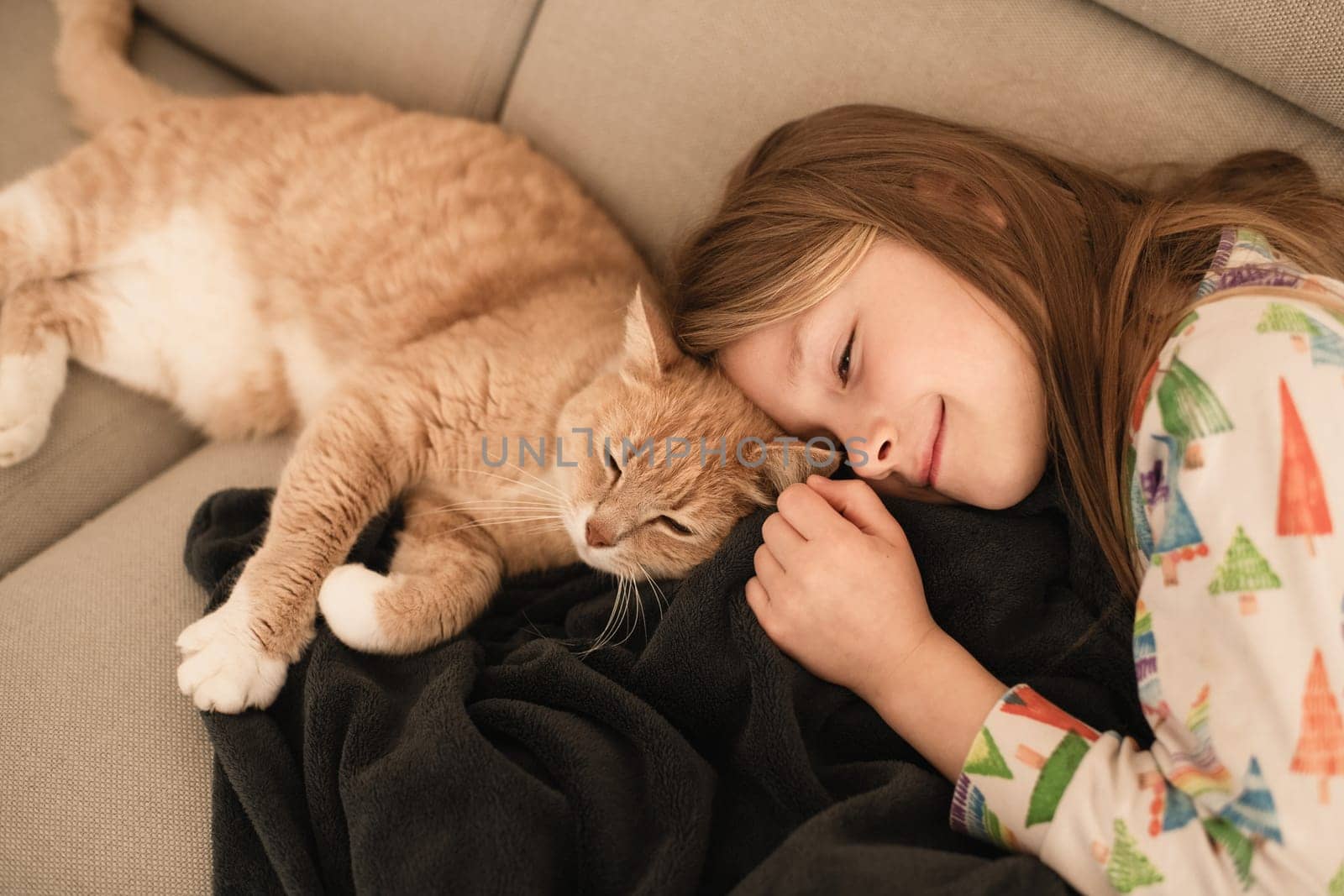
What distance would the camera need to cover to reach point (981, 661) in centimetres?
121

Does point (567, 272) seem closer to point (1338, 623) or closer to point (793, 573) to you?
point (793, 573)

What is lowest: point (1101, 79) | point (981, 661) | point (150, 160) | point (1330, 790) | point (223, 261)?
point (223, 261)

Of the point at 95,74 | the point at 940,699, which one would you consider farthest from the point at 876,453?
the point at 95,74

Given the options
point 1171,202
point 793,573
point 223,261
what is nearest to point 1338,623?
point 793,573

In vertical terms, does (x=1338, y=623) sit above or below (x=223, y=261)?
above

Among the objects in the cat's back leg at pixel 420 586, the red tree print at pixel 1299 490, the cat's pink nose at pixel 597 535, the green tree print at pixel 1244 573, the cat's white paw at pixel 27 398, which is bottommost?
the cat's white paw at pixel 27 398

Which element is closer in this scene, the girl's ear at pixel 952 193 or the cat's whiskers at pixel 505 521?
the girl's ear at pixel 952 193

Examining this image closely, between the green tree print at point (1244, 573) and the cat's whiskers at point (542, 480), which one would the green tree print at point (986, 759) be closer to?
the green tree print at point (1244, 573)

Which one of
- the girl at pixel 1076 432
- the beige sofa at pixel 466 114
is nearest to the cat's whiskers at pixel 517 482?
the girl at pixel 1076 432

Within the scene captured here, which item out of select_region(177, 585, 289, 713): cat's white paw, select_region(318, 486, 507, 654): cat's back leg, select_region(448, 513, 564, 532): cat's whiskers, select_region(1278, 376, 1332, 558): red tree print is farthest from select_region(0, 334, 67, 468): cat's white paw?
select_region(1278, 376, 1332, 558): red tree print

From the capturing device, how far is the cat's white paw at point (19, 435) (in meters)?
1.57

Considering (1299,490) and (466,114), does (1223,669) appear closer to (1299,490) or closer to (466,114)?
(1299,490)

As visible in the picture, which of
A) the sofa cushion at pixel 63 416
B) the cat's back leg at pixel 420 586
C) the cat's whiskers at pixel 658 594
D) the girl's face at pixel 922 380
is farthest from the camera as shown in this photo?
the sofa cushion at pixel 63 416

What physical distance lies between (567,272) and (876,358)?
0.78 metres
